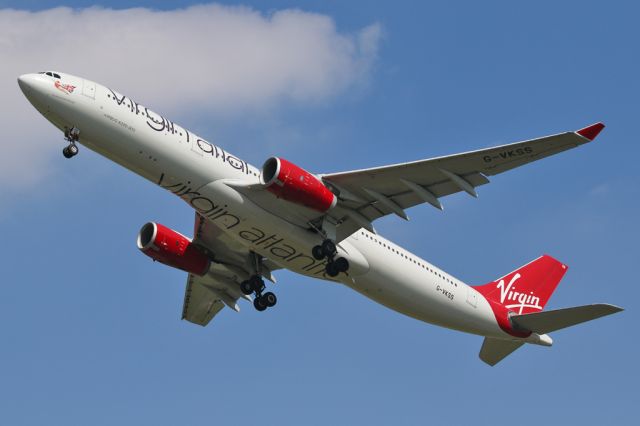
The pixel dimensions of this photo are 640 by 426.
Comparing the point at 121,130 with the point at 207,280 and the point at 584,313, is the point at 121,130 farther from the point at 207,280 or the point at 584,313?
the point at 584,313

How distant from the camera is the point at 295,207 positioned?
34.9 metres

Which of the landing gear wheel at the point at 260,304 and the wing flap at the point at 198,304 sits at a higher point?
the wing flap at the point at 198,304

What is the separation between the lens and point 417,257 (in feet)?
127

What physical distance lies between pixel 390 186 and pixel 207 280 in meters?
10.7

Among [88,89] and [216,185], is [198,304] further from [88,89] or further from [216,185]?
[88,89]

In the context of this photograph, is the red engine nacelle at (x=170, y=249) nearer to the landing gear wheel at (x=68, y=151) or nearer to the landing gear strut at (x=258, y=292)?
the landing gear strut at (x=258, y=292)

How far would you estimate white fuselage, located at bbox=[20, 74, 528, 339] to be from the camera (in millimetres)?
33094

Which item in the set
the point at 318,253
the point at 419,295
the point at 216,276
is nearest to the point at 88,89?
the point at 318,253

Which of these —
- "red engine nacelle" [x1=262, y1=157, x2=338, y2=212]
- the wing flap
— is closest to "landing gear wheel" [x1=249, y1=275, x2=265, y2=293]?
the wing flap

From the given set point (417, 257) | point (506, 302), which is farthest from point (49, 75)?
point (506, 302)

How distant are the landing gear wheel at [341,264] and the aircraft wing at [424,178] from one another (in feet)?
4.02

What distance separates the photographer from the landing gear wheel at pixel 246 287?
40.1m

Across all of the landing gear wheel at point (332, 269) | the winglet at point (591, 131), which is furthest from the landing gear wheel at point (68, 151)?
the winglet at point (591, 131)

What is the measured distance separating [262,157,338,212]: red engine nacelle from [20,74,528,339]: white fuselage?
1.20 m
